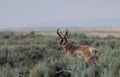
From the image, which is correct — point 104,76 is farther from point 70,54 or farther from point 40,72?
point 70,54

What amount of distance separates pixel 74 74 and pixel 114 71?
1.06m

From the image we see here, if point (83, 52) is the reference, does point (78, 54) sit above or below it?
below

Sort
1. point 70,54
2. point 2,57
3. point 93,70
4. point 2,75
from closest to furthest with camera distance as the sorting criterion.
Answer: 1. point 2,75
2. point 93,70
3. point 70,54
4. point 2,57

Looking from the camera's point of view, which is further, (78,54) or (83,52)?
(78,54)

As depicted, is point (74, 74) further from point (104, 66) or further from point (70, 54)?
point (70, 54)

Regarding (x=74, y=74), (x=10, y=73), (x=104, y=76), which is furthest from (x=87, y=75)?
(x=10, y=73)

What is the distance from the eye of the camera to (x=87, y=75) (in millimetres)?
9766

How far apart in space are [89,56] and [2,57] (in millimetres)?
4132

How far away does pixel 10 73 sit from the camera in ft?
32.4

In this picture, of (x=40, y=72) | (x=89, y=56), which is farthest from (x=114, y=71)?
(x=89, y=56)

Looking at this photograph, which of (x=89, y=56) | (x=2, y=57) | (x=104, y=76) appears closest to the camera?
(x=104, y=76)

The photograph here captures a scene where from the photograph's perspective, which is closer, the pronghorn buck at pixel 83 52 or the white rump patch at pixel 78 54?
the pronghorn buck at pixel 83 52

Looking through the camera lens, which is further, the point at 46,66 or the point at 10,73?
the point at 46,66

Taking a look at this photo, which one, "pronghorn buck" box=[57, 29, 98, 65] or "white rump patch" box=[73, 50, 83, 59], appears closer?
"pronghorn buck" box=[57, 29, 98, 65]
